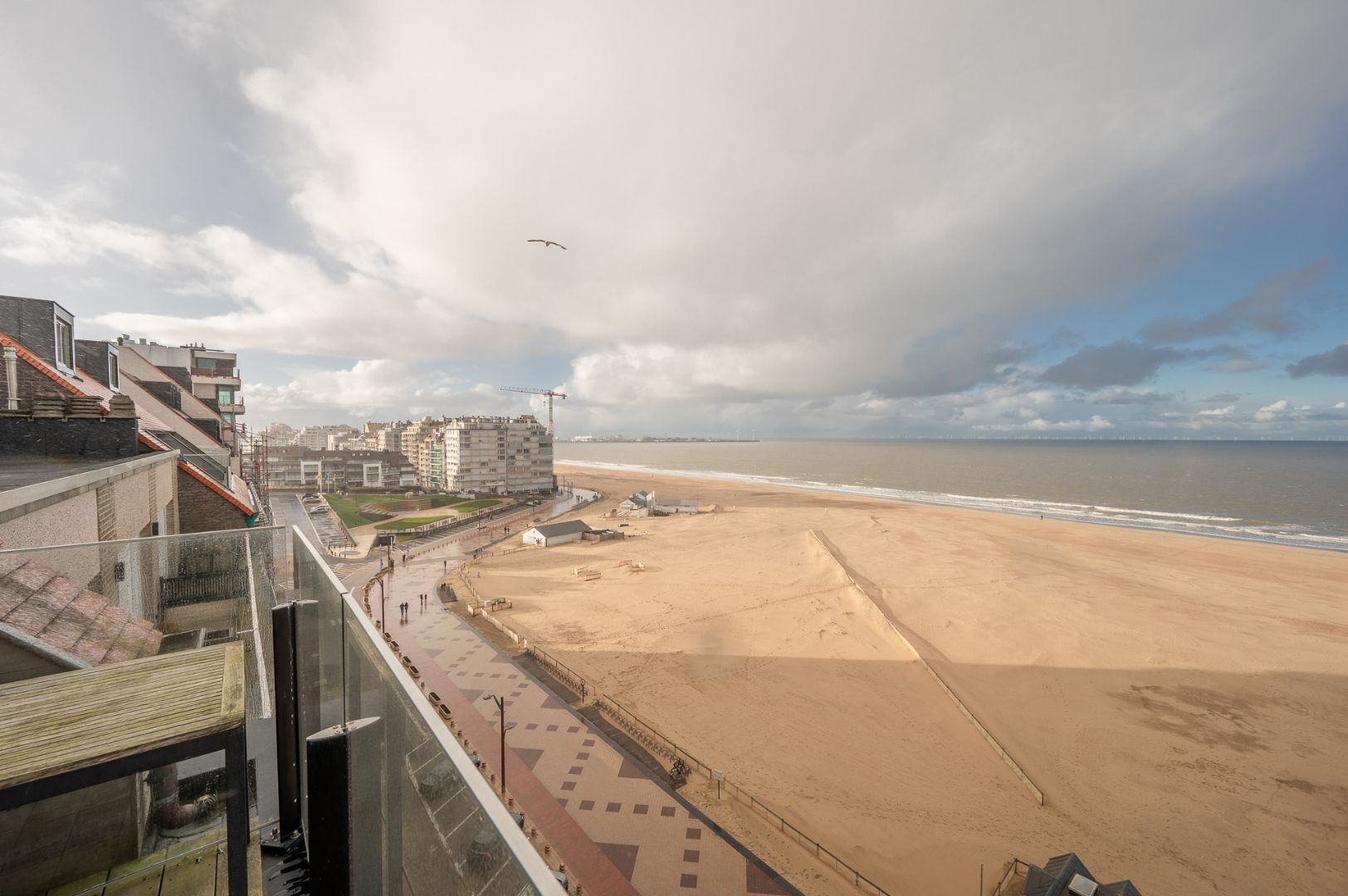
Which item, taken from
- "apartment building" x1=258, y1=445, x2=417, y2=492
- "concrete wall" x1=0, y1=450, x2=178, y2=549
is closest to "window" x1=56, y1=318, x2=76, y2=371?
"concrete wall" x1=0, y1=450, x2=178, y2=549

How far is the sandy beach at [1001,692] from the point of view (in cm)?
1305

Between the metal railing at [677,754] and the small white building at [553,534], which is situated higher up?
the small white building at [553,534]

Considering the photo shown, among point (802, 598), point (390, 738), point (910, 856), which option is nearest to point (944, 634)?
point (802, 598)

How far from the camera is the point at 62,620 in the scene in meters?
3.45

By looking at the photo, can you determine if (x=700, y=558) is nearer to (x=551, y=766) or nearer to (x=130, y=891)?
(x=551, y=766)

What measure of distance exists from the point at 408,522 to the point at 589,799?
46.0 m

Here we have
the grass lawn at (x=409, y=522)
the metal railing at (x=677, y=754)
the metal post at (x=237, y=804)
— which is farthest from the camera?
the grass lawn at (x=409, y=522)

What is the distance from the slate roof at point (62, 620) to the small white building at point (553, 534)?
136 feet

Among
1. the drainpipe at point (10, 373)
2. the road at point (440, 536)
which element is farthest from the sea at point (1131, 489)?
the drainpipe at point (10, 373)

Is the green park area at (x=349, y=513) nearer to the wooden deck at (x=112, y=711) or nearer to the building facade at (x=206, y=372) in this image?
the building facade at (x=206, y=372)

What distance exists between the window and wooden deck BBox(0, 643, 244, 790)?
17986 mm

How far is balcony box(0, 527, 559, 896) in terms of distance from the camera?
5.90ft

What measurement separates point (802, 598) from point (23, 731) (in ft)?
99.2

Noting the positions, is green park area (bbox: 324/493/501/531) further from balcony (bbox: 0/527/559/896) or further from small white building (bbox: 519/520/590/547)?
balcony (bbox: 0/527/559/896)
